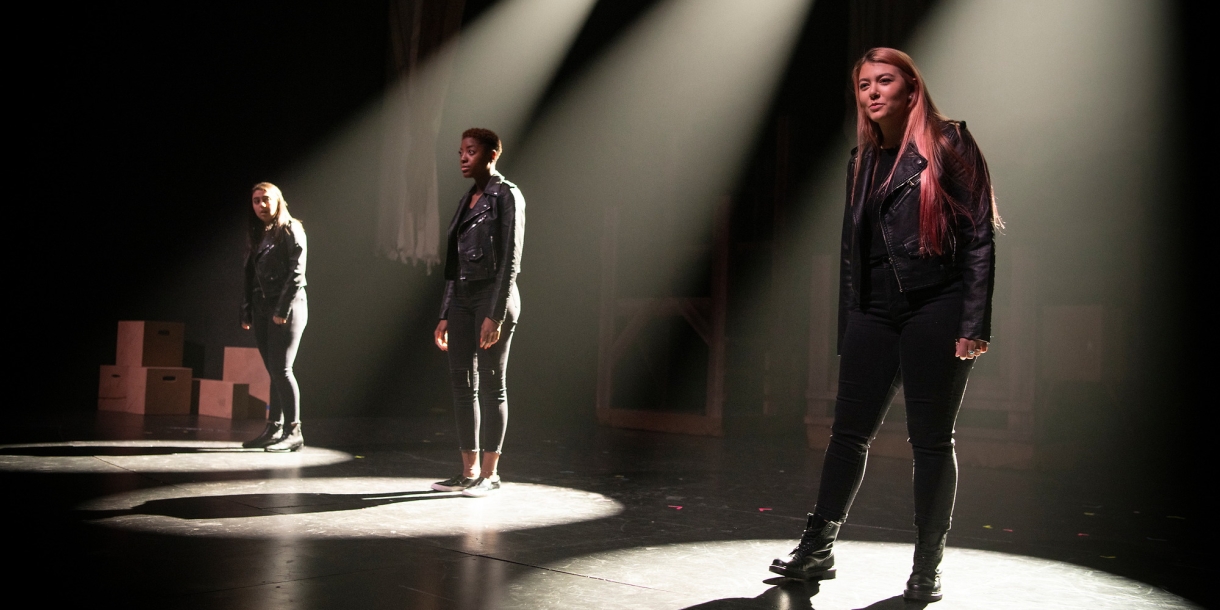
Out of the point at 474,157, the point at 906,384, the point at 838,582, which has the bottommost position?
the point at 838,582

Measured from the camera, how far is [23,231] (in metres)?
6.80

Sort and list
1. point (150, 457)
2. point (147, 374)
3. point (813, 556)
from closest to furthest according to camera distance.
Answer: point (813, 556) < point (150, 457) < point (147, 374)

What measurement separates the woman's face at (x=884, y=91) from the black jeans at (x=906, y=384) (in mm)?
342

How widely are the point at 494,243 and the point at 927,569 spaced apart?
1861mm

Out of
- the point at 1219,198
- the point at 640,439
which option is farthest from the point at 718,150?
the point at 1219,198

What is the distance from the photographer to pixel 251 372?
666cm

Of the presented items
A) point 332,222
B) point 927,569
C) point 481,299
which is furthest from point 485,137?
point 332,222

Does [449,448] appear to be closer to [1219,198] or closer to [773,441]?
[773,441]

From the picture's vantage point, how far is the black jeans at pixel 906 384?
2.13 meters

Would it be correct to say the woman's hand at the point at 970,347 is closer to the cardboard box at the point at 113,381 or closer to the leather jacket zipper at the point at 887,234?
the leather jacket zipper at the point at 887,234

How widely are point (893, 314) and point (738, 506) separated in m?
1.45

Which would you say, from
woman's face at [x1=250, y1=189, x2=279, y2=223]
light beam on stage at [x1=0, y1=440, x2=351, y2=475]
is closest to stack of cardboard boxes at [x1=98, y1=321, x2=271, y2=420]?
light beam on stage at [x1=0, y1=440, x2=351, y2=475]

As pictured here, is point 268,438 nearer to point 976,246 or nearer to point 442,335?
point 442,335

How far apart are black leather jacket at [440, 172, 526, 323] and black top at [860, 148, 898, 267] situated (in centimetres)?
146
